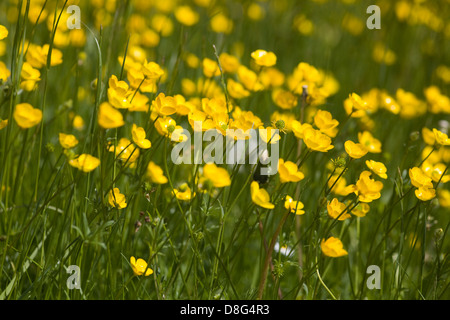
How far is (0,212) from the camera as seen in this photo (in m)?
1.38

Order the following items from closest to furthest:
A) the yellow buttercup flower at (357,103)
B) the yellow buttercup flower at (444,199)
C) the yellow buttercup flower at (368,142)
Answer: the yellow buttercup flower at (357,103) → the yellow buttercup flower at (368,142) → the yellow buttercup flower at (444,199)

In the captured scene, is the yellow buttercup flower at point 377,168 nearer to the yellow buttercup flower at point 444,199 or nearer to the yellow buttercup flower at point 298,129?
the yellow buttercup flower at point 298,129

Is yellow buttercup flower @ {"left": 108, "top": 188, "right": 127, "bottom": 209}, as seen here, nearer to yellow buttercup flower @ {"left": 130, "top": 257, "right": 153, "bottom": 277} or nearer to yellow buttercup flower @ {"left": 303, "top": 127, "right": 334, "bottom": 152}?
yellow buttercup flower @ {"left": 130, "top": 257, "right": 153, "bottom": 277}

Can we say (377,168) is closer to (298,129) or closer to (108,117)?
(298,129)

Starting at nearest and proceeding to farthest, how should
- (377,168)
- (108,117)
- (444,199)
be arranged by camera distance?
(108,117)
(377,168)
(444,199)

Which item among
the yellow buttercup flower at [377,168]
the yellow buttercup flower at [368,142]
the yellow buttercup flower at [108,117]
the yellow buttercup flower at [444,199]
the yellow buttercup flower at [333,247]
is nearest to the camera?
the yellow buttercup flower at [108,117]

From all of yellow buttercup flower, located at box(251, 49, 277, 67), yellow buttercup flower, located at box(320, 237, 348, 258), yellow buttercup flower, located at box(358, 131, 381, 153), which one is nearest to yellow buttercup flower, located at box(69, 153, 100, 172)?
yellow buttercup flower, located at box(320, 237, 348, 258)

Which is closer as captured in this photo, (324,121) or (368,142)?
Answer: (324,121)

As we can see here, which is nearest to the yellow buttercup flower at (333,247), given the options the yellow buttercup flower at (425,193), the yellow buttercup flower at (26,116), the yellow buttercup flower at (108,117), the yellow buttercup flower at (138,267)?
the yellow buttercup flower at (425,193)

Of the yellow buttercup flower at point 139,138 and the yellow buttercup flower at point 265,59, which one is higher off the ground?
the yellow buttercup flower at point 265,59

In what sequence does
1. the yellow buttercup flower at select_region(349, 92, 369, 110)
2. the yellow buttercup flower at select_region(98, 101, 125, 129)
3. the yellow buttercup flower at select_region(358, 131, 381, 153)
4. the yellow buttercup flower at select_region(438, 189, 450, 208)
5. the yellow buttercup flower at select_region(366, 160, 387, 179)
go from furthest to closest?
the yellow buttercup flower at select_region(438, 189, 450, 208)
the yellow buttercup flower at select_region(358, 131, 381, 153)
the yellow buttercup flower at select_region(349, 92, 369, 110)
the yellow buttercup flower at select_region(366, 160, 387, 179)
the yellow buttercup flower at select_region(98, 101, 125, 129)

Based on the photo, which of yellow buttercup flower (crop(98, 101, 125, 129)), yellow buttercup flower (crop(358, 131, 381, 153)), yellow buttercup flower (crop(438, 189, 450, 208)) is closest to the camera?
yellow buttercup flower (crop(98, 101, 125, 129))

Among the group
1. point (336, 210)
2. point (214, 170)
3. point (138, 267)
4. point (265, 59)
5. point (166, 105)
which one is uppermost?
point (265, 59)

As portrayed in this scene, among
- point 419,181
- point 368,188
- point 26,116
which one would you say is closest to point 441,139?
point 419,181
